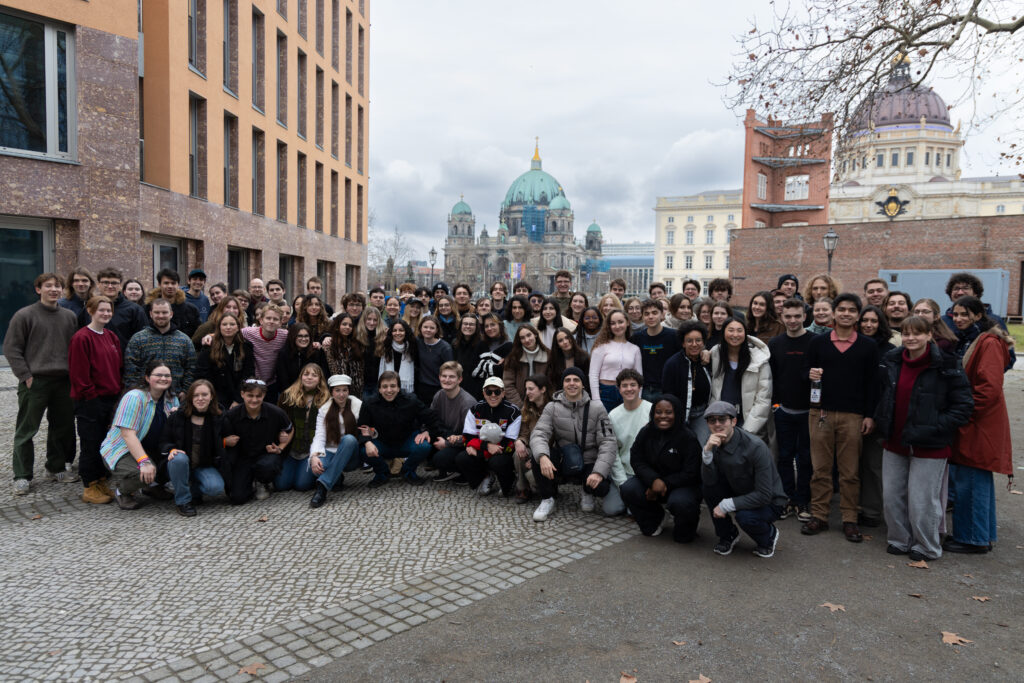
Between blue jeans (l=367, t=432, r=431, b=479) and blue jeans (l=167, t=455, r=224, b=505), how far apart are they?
1623 mm

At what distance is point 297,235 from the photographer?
2486cm

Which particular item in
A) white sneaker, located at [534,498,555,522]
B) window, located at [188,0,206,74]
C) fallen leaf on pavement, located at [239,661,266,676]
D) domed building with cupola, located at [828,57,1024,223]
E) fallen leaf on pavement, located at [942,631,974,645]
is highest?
domed building with cupola, located at [828,57,1024,223]

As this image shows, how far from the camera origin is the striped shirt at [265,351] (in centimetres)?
772

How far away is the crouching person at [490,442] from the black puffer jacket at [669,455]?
5.14ft

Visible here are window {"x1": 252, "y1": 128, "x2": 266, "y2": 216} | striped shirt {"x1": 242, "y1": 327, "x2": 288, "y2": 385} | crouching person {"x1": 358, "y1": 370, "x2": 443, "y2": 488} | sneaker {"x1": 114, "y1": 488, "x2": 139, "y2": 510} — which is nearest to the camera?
sneaker {"x1": 114, "y1": 488, "x2": 139, "y2": 510}

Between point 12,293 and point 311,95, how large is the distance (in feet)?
50.9

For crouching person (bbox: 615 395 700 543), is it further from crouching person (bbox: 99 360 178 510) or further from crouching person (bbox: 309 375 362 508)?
crouching person (bbox: 99 360 178 510)

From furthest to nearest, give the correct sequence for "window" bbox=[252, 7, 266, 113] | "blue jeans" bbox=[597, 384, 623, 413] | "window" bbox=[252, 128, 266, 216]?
"window" bbox=[252, 128, 266, 216] < "window" bbox=[252, 7, 266, 113] < "blue jeans" bbox=[597, 384, 623, 413]

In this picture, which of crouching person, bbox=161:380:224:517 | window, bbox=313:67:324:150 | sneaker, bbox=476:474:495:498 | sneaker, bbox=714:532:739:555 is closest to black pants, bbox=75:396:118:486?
crouching person, bbox=161:380:224:517

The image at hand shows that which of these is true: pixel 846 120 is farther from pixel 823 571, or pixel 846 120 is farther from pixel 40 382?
pixel 40 382

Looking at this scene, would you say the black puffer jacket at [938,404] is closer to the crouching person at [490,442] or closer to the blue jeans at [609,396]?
the blue jeans at [609,396]

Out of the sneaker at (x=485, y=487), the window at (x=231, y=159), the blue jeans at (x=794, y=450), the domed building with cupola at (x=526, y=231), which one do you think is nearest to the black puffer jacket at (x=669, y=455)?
the blue jeans at (x=794, y=450)

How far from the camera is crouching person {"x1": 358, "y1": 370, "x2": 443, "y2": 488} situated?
24.4 ft

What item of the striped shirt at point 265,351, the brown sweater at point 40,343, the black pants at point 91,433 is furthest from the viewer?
the striped shirt at point 265,351
